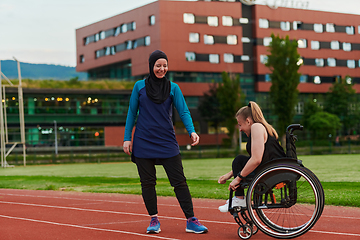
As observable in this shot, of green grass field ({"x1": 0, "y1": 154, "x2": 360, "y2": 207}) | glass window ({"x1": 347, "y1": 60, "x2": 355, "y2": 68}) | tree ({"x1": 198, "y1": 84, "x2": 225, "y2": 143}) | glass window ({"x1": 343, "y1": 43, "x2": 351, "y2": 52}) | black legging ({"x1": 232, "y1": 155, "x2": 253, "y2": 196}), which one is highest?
glass window ({"x1": 343, "y1": 43, "x2": 351, "y2": 52})

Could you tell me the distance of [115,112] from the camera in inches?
2488

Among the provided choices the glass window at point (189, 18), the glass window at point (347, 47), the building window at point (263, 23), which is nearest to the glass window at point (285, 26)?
the building window at point (263, 23)

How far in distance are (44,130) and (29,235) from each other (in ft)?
179

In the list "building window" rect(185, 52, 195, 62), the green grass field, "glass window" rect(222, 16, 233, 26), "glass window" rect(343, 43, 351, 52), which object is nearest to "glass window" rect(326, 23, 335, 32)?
"glass window" rect(343, 43, 351, 52)

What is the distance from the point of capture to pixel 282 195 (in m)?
5.07

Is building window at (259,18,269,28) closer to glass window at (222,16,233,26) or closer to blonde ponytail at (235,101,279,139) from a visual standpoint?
glass window at (222,16,233,26)

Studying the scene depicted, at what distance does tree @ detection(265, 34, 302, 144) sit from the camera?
174 feet

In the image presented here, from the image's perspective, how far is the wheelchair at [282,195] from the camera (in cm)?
484

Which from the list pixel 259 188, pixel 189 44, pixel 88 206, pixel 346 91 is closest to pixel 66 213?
pixel 88 206

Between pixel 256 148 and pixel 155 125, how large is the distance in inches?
51.1

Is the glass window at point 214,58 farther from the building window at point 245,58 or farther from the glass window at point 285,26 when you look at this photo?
the glass window at point 285,26

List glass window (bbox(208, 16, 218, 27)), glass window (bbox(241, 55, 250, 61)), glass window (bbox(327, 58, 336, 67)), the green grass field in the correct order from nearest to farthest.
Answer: the green grass field < glass window (bbox(208, 16, 218, 27)) < glass window (bbox(241, 55, 250, 61)) < glass window (bbox(327, 58, 336, 67))

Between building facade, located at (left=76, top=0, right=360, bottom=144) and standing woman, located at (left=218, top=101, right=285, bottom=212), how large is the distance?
56008 mm

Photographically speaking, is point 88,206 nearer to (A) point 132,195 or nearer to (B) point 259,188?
(A) point 132,195
